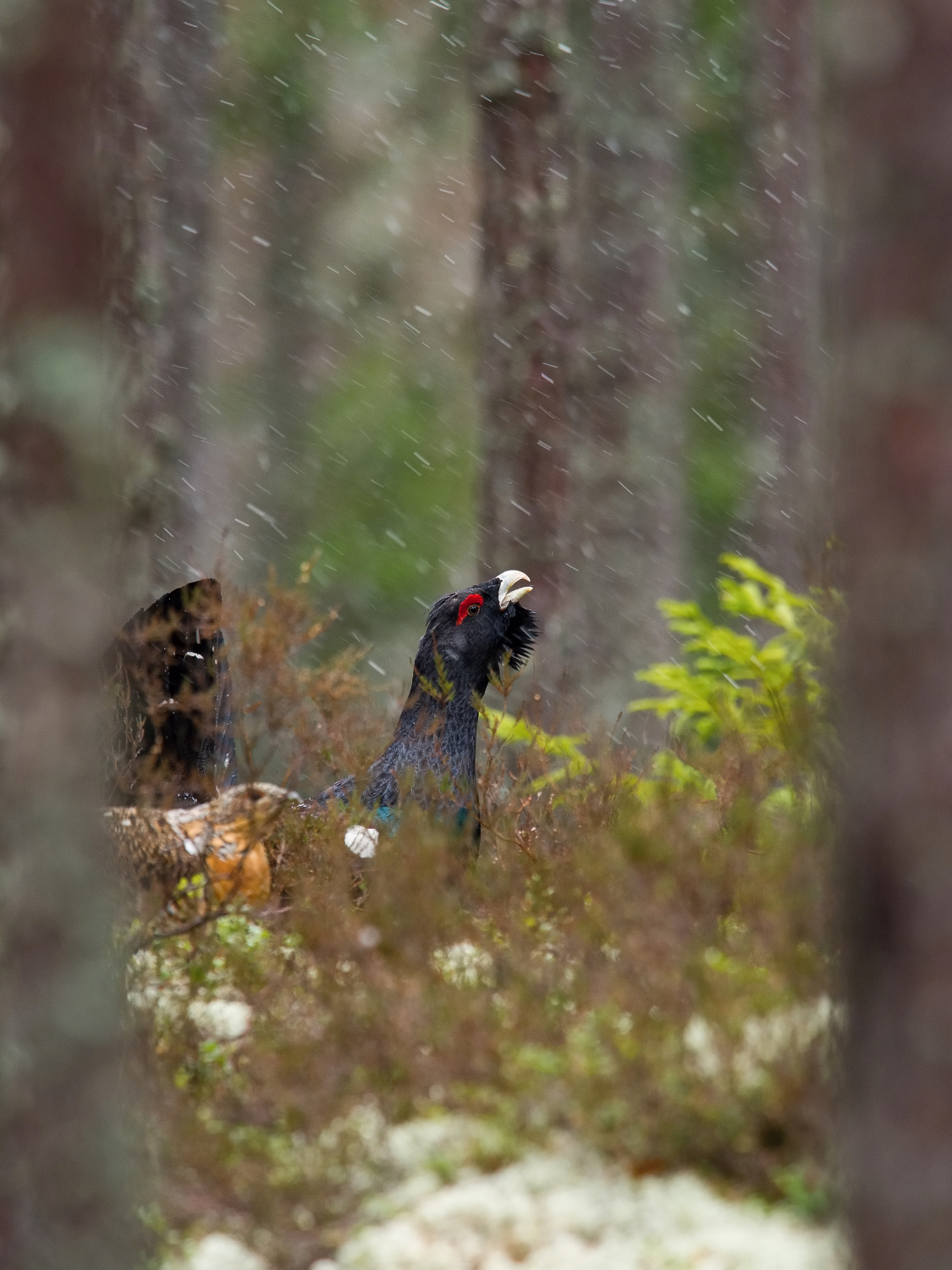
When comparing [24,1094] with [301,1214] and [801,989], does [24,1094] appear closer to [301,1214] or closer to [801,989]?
[301,1214]

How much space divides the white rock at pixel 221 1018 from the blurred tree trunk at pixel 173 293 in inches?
175

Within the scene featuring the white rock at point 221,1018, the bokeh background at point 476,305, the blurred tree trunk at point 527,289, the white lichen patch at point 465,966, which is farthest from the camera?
the bokeh background at point 476,305

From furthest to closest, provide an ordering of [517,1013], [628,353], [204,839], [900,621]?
1. [628,353]
2. [204,839]
3. [517,1013]
4. [900,621]

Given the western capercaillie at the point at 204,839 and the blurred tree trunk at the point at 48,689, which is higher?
the western capercaillie at the point at 204,839

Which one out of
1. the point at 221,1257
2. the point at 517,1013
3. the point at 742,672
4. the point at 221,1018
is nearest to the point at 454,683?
the point at 742,672

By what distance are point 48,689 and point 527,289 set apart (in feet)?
21.6

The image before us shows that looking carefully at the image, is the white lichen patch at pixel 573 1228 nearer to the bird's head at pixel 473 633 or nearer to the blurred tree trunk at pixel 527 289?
the bird's head at pixel 473 633

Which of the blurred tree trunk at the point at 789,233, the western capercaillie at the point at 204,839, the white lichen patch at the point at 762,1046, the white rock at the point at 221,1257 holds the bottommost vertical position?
the white rock at the point at 221,1257

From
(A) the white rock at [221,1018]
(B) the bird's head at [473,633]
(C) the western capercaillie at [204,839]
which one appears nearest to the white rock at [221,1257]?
(A) the white rock at [221,1018]

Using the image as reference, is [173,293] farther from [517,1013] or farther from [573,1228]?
[573,1228]

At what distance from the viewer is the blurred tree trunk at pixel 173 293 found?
9398mm

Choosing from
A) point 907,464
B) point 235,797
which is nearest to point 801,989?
point 907,464

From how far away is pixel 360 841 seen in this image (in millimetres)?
5324

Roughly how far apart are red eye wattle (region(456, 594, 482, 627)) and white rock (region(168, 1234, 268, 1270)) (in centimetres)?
345
